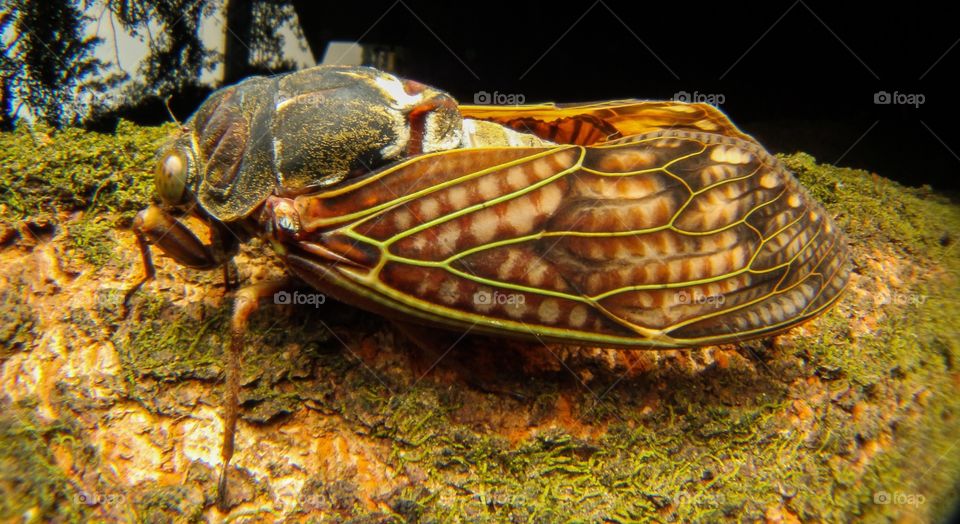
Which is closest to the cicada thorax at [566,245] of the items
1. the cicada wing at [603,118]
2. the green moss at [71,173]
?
the cicada wing at [603,118]

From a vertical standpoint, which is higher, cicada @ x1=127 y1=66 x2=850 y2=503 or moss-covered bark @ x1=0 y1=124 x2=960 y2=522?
cicada @ x1=127 y1=66 x2=850 y2=503

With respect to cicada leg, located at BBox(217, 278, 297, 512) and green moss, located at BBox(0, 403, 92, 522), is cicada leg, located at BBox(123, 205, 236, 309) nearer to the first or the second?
Answer: cicada leg, located at BBox(217, 278, 297, 512)

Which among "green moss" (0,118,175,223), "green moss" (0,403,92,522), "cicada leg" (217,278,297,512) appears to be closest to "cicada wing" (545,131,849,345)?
"cicada leg" (217,278,297,512)

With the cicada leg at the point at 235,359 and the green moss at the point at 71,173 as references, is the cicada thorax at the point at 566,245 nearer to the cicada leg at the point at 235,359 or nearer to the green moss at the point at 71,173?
the cicada leg at the point at 235,359

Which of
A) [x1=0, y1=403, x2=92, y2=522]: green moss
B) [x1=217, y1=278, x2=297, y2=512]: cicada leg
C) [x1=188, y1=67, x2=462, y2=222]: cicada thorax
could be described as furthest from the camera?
[x1=188, y1=67, x2=462, y2=222]: cicada thorax

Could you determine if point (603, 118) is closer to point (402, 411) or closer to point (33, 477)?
point (402, 411)

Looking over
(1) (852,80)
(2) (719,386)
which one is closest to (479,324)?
(2) (719,386)
